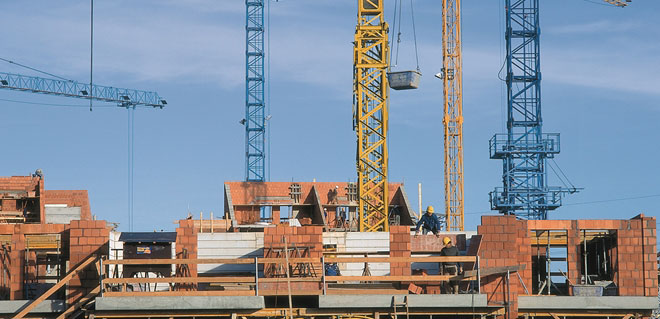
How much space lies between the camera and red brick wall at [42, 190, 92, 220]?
70.4 metres

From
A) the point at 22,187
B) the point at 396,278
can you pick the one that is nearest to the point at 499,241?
the point at 396,278

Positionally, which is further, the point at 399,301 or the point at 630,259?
the point at 630,259

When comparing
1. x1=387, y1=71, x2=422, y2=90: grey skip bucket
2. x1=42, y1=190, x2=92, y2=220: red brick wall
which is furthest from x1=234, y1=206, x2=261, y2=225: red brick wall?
x1=387, y1=71, x2=422, y2=90: grey skip bucket

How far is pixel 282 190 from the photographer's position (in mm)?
77062

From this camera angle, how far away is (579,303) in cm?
3475

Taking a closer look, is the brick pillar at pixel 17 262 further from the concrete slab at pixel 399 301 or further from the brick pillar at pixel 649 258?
the brick pillar at pixel 649 258

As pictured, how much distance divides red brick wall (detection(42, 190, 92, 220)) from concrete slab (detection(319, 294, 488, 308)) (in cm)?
3884

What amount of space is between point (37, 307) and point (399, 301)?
9198 mm

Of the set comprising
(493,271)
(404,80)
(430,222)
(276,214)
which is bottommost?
(493,271)

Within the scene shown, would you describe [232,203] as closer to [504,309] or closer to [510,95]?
[510,95]

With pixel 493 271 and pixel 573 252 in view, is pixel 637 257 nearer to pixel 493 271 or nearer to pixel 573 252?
pixel 573 252

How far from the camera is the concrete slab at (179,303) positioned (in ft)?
106

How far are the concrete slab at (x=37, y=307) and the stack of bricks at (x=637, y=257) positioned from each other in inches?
592

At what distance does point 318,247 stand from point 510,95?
2196 inches
